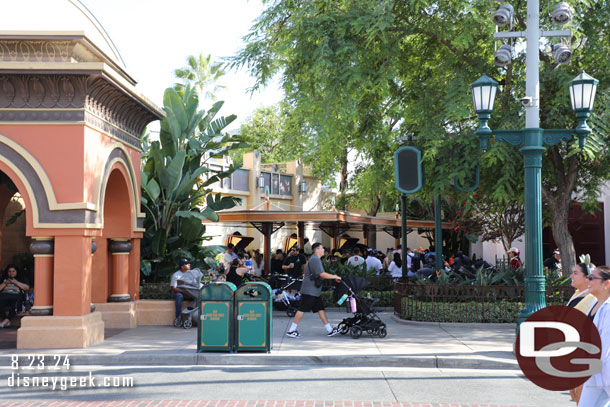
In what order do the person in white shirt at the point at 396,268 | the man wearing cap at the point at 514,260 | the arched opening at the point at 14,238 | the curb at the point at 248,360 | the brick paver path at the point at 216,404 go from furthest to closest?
the person in white shirt at the point at 396,268, the man wearing cap at the point at 514,260, the arched opening at the point at 14,238, the curb at the point at 248,360, the brick paver path at the point at 216,404

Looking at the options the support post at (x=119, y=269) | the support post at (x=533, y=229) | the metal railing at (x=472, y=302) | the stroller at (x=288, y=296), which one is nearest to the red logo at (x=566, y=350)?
the support post at (x=533, y=229)

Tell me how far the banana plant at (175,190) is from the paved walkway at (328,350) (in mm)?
3475

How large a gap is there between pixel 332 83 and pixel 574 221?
17.1 m

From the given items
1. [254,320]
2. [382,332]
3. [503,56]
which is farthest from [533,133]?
[254,320]

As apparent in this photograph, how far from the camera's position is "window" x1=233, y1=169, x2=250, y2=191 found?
39.9 m

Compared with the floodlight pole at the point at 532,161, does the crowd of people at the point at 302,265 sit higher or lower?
lower

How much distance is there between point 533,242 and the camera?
10945 millimetres

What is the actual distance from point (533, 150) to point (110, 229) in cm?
929

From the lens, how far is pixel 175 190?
17.4 metres

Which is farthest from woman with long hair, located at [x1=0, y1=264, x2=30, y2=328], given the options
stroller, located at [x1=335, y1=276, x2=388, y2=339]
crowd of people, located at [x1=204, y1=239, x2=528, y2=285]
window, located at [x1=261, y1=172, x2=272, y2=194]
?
window, located at [x1=261, y1=172, x2=272, y2=194]

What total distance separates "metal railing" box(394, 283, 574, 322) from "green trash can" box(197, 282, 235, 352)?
5628mm

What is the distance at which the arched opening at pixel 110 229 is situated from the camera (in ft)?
48.4

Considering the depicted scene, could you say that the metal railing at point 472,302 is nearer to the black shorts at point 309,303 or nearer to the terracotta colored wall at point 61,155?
the black shorts at point 309,303

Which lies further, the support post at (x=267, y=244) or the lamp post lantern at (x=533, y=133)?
the support post at (x=267, y=244)
